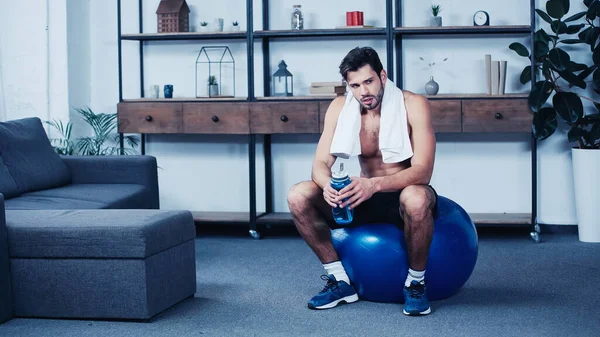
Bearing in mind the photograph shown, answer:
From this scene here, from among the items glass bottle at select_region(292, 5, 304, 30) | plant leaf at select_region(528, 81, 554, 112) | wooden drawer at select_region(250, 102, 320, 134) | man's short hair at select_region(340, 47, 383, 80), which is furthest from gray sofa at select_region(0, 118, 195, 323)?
plant leaf at select_region(528, 81, 554, 112)

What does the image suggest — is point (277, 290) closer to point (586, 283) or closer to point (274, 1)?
point (586, 283)

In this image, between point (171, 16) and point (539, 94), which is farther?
point (171, 16)

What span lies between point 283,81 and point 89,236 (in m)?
2.51

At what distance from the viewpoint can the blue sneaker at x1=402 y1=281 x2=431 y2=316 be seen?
11.5 ft

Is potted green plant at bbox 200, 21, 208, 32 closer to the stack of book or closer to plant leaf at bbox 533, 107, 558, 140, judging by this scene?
the stack of book

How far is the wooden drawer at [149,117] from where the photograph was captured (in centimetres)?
560

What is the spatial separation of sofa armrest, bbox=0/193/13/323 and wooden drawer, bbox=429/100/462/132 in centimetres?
273

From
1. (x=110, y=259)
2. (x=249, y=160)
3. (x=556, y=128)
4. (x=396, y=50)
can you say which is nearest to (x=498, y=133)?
(x=556, y=128)

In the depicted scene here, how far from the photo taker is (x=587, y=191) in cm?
527

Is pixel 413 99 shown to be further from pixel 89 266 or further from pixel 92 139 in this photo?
pixel 92 139

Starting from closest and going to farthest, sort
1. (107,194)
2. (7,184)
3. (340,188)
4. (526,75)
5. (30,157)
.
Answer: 1. (340,188)
2. (7,184)
3. (107,194)
4. (30,157)
5. (526,75)

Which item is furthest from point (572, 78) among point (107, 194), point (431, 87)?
point (107, 194)

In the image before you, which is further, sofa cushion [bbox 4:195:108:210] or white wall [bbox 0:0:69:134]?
white wall [bbox 0:0:69:134]

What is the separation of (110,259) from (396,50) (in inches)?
114
